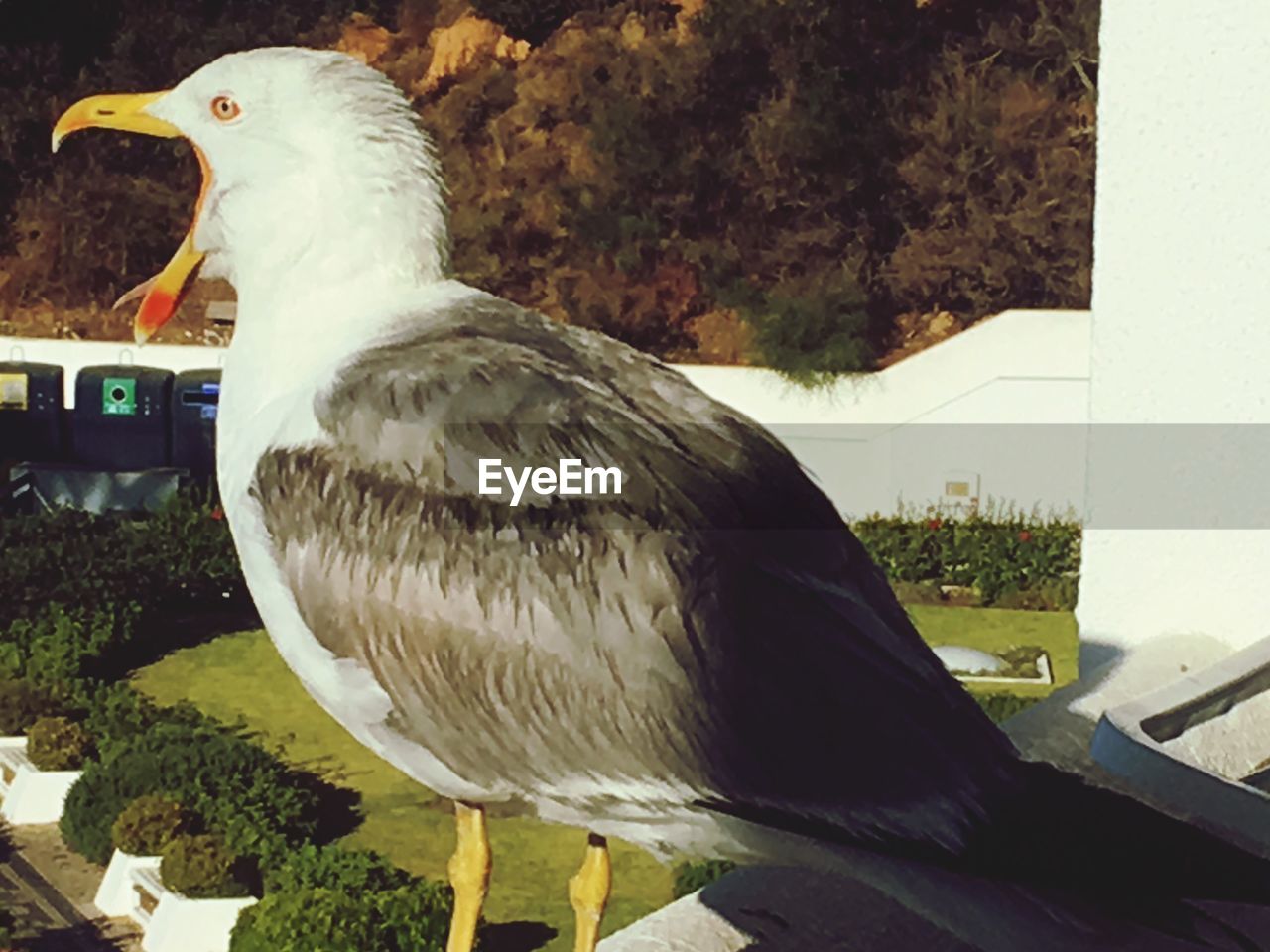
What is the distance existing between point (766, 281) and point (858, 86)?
1.78 metres

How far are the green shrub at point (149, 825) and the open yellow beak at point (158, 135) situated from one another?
137 inches

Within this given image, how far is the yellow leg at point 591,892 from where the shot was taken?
192 centimetres

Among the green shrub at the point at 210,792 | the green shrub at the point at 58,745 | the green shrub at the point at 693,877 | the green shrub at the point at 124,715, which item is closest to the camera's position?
the green shrub at the point at 693,877

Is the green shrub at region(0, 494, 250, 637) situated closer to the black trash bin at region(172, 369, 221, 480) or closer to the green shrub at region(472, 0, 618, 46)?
the black trash bin at region(172, 369, 221, 480)

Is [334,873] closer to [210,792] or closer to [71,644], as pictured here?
[210,792]

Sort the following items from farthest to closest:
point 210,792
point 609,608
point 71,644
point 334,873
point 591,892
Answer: point 71,644 < point 210,792 < point 334,873 < point 591,892 < point 609,608

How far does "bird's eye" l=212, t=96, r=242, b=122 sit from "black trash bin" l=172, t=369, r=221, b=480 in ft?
19.2

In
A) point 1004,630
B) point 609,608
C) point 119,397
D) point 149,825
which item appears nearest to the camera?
point 609,608

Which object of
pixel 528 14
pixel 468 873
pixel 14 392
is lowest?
pixel 468 873

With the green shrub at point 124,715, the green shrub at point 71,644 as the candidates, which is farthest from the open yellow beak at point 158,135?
the green shrub at point 71,644

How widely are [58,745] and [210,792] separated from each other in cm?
85

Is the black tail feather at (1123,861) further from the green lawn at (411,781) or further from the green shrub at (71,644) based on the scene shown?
the green shrub at (71,644)

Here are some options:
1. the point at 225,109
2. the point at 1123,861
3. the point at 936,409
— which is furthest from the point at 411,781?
the point at 1123,861

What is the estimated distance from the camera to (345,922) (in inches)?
177
